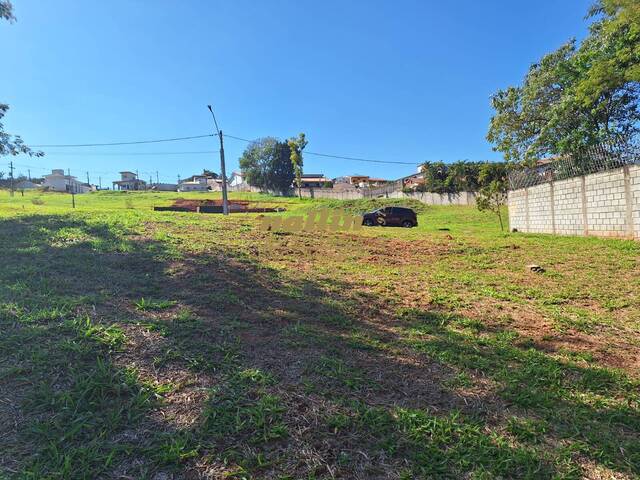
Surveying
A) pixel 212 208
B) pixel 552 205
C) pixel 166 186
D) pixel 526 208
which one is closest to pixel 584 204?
pixel 552 205

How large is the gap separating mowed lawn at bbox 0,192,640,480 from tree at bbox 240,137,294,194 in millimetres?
57079

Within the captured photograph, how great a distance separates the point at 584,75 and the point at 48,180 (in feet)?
330

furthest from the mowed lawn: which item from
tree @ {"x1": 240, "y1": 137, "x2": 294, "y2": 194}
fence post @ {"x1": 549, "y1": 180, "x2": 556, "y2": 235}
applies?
tree @ {"x1": 240, "y1": 137, "x2": 294, "y2": 194}

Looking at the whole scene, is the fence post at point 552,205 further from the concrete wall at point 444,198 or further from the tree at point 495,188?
the concrete wall at point 444,198

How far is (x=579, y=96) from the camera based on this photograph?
14.0m

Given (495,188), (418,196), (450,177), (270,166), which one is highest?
(270,166)

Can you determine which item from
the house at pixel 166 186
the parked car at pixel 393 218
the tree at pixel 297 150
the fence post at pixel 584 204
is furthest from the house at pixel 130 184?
the fence post at pixel 584 204

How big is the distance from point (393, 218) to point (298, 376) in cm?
1979

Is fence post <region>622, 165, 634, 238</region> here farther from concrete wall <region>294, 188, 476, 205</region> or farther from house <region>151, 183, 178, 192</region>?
house <region>151, 183, 178, 192</region>

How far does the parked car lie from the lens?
71.5ft

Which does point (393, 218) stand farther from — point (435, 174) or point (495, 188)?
point (435, 174)

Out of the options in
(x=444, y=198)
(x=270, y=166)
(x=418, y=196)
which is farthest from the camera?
(x=270, y=166)

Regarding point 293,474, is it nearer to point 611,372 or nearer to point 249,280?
point 611,372

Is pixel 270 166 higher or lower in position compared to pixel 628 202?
higher
